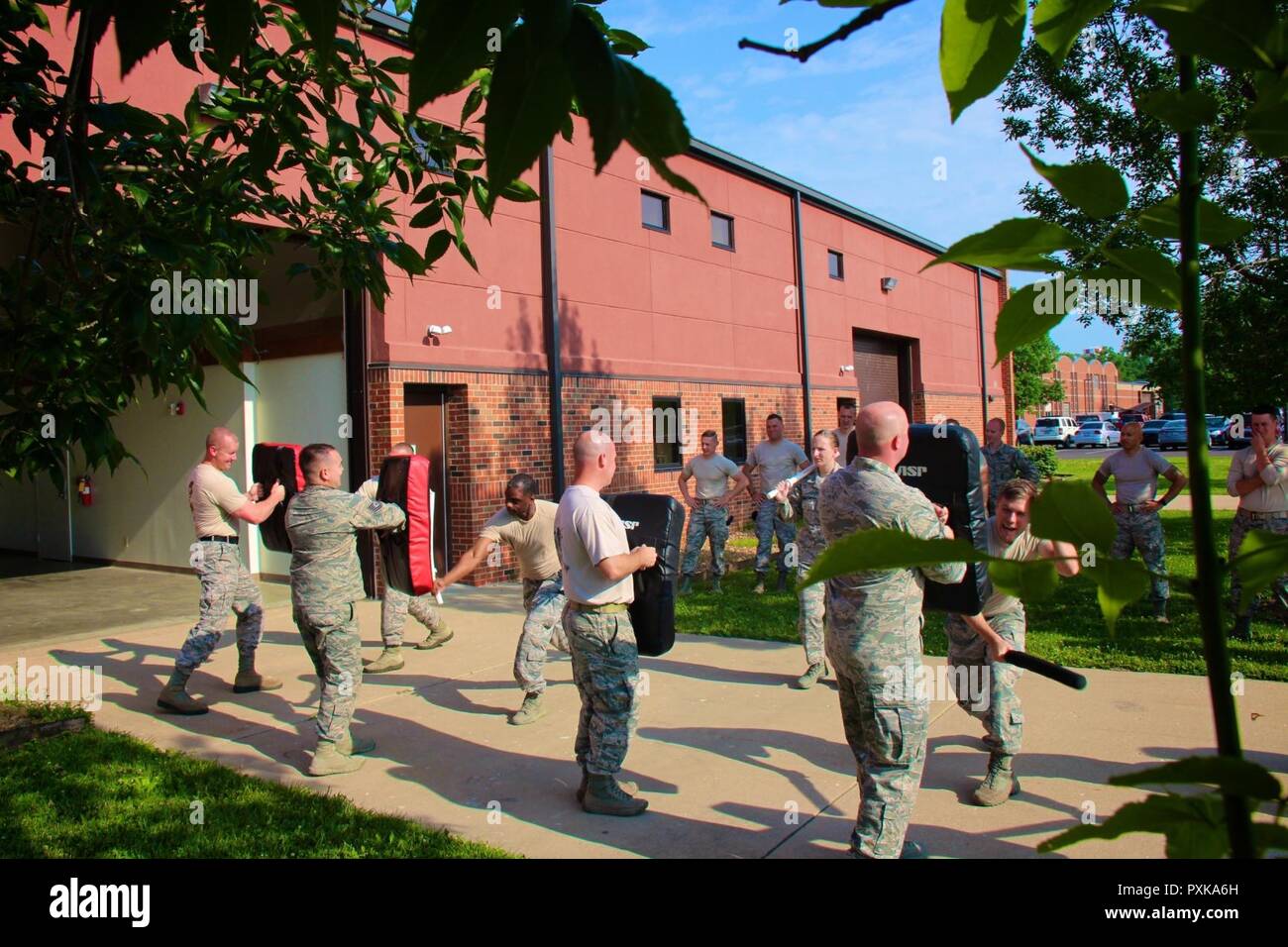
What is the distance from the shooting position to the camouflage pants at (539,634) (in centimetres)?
651

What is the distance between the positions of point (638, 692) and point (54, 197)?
12.3 ft

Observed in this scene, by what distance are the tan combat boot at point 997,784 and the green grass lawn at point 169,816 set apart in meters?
2.59

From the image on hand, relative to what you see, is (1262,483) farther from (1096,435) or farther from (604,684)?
(1096,435)

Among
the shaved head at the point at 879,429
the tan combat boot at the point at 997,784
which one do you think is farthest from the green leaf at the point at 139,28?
the tan combat boot at the point at 997,784

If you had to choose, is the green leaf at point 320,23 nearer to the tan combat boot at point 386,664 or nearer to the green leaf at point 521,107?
the green leaf at point 521,107

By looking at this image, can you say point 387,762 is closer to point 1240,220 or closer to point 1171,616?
point 1240,220

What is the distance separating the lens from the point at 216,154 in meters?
4.26

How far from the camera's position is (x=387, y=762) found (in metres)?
5.74

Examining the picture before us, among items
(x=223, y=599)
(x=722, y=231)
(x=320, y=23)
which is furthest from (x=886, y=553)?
(x=722, y=231)

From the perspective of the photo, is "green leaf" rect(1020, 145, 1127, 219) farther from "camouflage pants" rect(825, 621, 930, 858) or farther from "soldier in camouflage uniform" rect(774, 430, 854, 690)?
"soldier in camouflage uniform" rect(774, 430, 854, 690)

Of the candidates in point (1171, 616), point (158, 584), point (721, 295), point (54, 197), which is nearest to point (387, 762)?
point (54, 197)

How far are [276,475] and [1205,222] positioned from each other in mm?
7933

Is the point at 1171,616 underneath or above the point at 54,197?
underneath

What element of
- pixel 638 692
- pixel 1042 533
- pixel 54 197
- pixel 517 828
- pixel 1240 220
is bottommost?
pixel 517 828
